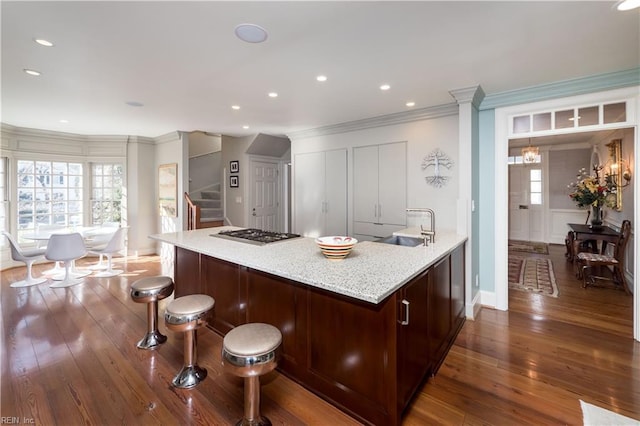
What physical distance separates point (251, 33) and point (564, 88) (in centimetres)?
308

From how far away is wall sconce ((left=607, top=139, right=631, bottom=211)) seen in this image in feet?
14.4

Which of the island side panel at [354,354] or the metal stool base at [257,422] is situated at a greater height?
the island side panel at [354,354]

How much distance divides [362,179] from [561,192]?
6213 mm

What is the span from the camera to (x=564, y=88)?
9.69 feet

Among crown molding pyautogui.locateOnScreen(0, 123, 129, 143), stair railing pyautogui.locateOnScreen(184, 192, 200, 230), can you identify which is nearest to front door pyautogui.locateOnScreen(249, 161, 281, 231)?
stair railing pyautogui.locateOnScreen(184, 192, 200, 230)

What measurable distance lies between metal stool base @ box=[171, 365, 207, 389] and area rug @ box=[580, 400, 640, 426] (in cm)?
250

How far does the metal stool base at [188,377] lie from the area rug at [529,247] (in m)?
7.15

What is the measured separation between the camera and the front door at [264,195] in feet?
20.7

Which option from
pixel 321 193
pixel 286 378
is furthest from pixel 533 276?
pixel 286 378

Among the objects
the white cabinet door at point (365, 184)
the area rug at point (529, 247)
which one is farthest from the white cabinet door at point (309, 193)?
the area rug at point (529, 247)

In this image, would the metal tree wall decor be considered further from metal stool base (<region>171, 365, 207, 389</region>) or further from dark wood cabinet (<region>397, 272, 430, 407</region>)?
metal stool base (<region>171, 365, 207, 389</region>)

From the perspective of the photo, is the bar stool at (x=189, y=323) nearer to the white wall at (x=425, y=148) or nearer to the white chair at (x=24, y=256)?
the white wall at (x=425, y=148)

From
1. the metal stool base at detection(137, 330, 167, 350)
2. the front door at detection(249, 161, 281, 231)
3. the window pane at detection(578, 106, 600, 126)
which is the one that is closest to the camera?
the metal stool base at detection(137, 330, 167, 350)

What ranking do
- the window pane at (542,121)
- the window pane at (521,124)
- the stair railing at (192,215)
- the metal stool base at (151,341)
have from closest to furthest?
the metal stool base at (151,341) < the window pane at (542,121) < the window pane at (521,124) < the stair railing at (192,215)
